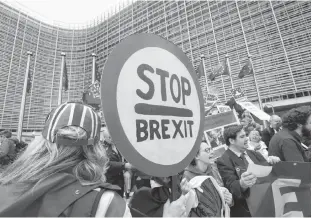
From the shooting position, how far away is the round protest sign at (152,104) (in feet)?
2.28

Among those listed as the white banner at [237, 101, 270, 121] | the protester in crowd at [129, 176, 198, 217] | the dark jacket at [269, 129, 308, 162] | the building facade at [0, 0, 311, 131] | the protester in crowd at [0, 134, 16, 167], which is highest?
the building facade at [0, 0, 311, 131]

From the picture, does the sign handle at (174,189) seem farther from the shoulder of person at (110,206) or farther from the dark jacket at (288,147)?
the dark jacket at (288,147)

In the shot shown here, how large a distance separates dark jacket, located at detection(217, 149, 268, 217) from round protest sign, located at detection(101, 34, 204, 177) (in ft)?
2.77

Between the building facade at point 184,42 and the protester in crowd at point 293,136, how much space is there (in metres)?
23.5

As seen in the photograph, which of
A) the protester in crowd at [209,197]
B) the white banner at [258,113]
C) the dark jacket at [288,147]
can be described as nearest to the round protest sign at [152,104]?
the protester in crowd at [209,197]

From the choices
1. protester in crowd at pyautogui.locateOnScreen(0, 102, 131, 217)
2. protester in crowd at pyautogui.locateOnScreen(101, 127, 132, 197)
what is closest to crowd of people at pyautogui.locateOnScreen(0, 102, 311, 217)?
protester in crowd at pyautogui.locateOnScreen(0, 102, 131, 217)

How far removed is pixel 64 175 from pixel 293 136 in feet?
6.39

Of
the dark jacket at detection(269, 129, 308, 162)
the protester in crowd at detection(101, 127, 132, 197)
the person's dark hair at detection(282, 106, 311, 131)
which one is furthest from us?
the protester in crowd at detection(101, 127, 132, 197)

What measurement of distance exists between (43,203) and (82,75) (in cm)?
3791

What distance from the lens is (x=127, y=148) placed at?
68 centimetres

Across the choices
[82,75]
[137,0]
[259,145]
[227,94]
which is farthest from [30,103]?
[259,145]

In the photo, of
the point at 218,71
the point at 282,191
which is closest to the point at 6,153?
the point at 282,191

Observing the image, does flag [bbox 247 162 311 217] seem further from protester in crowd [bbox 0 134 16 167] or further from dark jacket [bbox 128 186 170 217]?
protester in crowd [bbox 0 134 16 167]

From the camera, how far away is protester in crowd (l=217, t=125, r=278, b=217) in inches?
58.1
